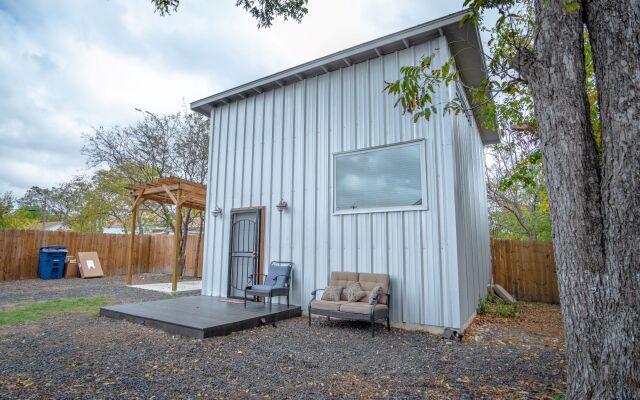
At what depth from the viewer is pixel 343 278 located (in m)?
5.48

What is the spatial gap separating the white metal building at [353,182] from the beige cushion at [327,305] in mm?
803

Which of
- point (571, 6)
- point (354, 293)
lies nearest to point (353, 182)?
point (354, 293)

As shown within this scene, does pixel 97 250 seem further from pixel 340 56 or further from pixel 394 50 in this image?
pixel 394 50

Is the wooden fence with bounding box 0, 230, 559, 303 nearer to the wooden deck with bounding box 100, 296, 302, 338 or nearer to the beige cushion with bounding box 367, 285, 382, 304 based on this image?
the beige cushion with bounding box 367, 285, 382, 304

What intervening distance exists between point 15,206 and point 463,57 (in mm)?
24387

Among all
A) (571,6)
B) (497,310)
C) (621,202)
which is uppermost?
(571,6)

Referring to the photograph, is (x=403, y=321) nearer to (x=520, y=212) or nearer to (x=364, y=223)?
(x=364, y=223)

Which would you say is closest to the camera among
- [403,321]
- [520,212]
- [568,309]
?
[568,309]

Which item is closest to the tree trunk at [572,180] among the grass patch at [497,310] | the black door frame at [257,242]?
the grass patch at [497,310]

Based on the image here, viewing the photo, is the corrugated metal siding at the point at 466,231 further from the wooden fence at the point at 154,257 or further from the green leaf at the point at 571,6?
the green leaf at the point at 571,6

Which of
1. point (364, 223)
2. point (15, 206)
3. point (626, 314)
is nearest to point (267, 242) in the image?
point (364, 223)

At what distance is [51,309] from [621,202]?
8221mm

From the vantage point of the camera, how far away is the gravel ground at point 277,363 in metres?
2.79

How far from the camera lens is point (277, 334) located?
4.67 m
